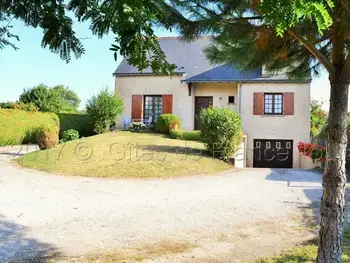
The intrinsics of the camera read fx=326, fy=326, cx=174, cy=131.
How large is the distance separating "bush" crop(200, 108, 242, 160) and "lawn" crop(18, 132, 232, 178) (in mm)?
522

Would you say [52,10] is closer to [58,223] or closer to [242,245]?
[242,245]

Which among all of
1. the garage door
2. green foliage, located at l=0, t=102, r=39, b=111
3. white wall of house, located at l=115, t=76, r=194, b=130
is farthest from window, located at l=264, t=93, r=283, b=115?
green foliage, located at l=0, t=102, r=39, b=111

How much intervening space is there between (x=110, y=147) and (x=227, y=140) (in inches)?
200

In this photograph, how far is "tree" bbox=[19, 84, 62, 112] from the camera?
22727 mm

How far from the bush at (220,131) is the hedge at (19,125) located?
343 inches

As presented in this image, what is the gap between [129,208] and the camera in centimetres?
679

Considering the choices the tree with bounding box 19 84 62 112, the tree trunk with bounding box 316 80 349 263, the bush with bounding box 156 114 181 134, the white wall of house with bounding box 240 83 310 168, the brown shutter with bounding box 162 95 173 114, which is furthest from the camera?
the tree with bounding box 19 84 62 112

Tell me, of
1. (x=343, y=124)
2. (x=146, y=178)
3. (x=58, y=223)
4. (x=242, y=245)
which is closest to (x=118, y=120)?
(x=146, y=178)

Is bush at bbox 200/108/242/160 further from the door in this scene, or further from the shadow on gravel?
the shadow on gravel

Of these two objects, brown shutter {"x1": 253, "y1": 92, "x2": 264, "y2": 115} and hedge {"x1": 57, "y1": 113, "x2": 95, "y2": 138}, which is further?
hedge {"x1": 57, "y1": 113, "x2": 95, "y2": 138}

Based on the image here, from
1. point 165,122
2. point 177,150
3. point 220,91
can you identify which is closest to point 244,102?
point 220,91

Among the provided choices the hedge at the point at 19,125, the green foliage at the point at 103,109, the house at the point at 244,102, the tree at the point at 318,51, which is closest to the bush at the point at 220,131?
the house at the point at 244,102

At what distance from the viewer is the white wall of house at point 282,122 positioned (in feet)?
60.2

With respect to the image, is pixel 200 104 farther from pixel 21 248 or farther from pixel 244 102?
pixel 21 248
